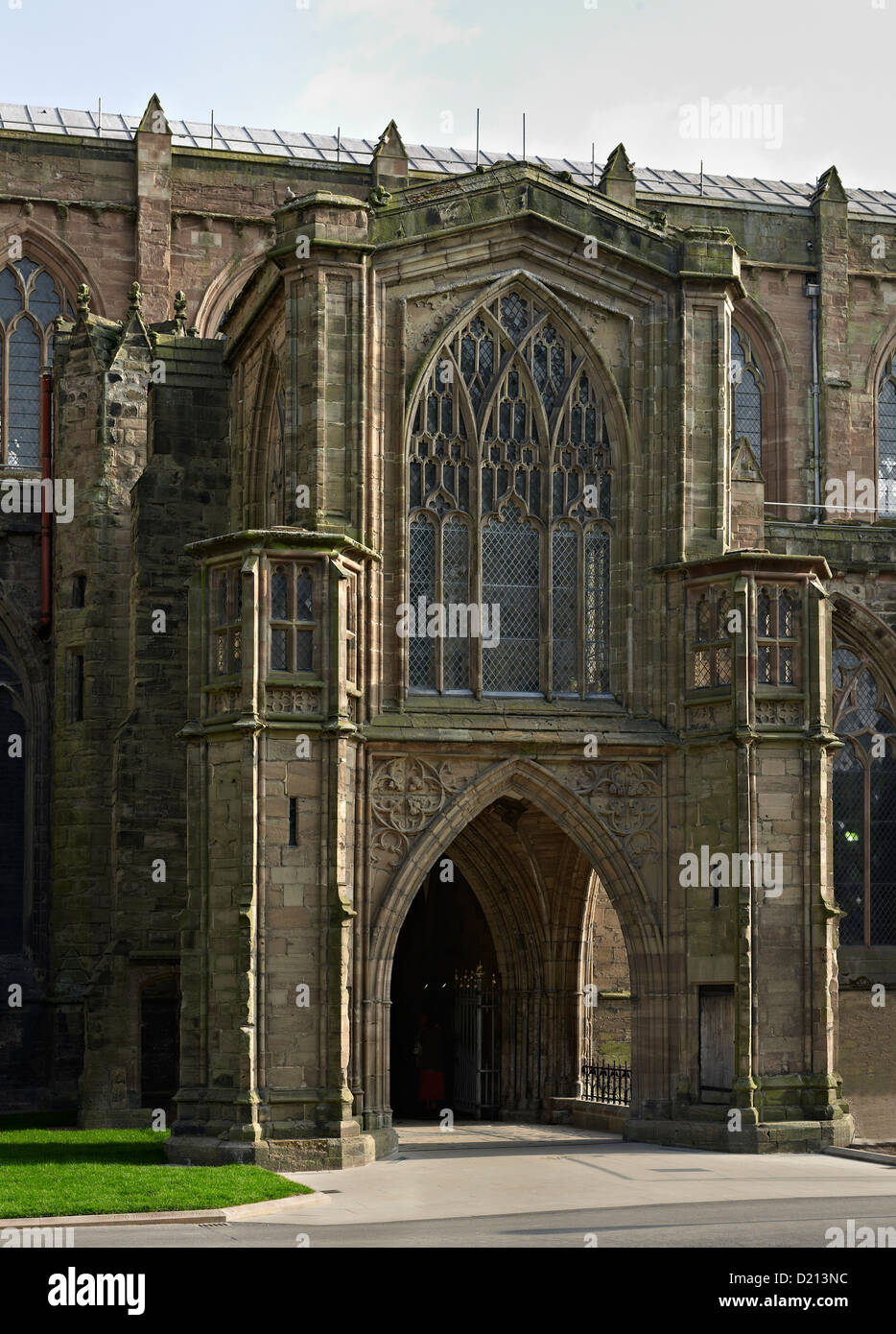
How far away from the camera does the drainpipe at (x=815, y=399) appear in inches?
1757

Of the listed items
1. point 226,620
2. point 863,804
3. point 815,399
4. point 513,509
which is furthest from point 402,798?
point 815,399

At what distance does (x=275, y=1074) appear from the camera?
1019 inches

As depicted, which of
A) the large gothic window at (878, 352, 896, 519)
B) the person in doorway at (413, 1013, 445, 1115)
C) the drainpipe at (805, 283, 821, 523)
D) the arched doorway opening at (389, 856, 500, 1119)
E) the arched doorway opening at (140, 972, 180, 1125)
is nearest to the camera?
the arched doorway opening at (140, 972, 180, 1125)

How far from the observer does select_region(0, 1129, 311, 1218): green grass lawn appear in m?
21.0

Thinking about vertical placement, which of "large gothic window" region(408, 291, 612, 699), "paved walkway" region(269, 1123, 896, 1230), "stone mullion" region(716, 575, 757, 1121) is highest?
"large gothic window" region(408, 291, 612, 699)

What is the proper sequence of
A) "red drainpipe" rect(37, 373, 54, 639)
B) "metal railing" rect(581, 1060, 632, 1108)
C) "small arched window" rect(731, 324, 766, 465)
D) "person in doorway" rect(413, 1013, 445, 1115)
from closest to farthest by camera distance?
1. "metal railing" rect(581, 1060, 632, 1108)
2. "person in doorway" rect(413, 1013, 445, 1115)
3. "red drainpipe" rect(37, 373, 54, 639)
4. "small arched window" rect(731, 324, 766, 465)

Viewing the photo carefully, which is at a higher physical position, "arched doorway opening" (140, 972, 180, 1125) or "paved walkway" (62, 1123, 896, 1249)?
"arched doorway opening" (140, 972, 180, 1125)

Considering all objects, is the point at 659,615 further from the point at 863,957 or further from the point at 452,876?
the point at 863,957

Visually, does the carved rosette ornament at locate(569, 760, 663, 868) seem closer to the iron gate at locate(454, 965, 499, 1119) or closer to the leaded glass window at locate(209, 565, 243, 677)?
the leaded glass window at locate(209, 565, 243, 677)

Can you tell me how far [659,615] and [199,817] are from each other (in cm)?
722

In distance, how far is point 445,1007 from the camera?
3569 cm

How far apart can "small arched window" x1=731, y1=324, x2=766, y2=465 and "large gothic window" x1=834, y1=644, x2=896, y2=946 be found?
897 centimetres

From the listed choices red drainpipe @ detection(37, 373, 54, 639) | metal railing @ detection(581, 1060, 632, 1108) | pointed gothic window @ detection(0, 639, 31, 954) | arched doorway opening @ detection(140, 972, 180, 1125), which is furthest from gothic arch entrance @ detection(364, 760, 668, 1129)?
red drainpipe @ detection(37, 373, 54, 639)
